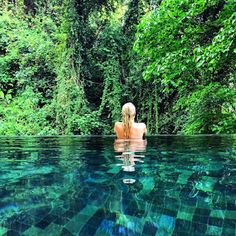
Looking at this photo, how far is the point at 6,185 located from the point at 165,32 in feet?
19.1

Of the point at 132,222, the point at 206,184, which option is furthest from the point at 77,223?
the point at 206,184

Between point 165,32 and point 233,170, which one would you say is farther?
point 165,32

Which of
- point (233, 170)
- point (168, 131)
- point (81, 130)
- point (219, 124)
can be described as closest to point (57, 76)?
point (81, 130)

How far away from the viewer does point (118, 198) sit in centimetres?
148

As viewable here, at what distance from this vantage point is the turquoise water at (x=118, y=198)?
44.6 inches

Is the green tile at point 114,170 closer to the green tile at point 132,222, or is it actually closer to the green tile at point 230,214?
the green tile at point 132,222

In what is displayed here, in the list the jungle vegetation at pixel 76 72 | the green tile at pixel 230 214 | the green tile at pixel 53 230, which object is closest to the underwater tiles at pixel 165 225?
the green tile at pixel 230 214

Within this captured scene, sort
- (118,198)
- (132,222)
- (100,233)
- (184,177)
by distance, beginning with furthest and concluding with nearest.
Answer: (184,177) → (118,198) → (132,222) → (100,233)

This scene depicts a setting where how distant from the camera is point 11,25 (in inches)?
491

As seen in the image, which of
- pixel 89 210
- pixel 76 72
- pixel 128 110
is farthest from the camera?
pixel 76 72

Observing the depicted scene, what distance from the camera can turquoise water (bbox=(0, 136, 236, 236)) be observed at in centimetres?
113

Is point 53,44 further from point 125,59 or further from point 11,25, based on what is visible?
point 125,59

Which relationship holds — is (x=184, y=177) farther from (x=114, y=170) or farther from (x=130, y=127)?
(x=130, y=127)

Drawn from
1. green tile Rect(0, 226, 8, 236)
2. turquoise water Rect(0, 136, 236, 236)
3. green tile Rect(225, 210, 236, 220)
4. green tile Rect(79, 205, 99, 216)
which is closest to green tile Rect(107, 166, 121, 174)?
turquoise water Rect(0, 136, 236, 236)
